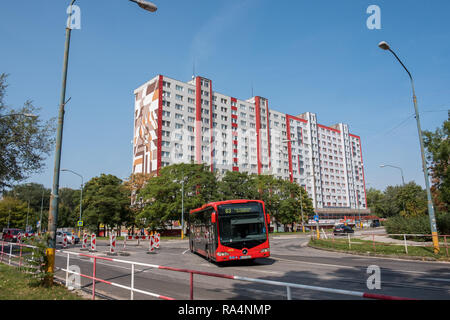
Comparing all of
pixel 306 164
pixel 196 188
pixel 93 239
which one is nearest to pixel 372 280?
pixel 93 239

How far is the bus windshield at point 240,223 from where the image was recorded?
1388 centimetres

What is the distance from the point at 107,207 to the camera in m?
52.3

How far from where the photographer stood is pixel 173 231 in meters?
57.1

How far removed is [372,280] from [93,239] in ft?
58.9

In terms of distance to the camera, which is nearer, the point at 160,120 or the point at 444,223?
the point at 444,223

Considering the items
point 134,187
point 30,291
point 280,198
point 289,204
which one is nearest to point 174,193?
point 134,187

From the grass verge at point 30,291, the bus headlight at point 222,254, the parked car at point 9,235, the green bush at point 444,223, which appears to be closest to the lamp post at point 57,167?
the grass verge at point 30,291

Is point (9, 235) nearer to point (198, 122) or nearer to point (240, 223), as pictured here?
point (240, 223)

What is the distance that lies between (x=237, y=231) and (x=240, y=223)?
38 centimetres

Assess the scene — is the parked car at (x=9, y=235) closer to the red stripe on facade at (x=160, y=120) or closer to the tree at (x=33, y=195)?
the red stripe on facade at (x=160, y=120)

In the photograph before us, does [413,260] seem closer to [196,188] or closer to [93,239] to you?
[93,239]

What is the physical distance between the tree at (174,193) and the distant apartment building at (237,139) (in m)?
8.44

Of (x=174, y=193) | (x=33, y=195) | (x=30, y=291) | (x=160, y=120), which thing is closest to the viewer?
(x=30, y=291)

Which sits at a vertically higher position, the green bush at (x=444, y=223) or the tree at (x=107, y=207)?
the tree at (x=107, y=207)
